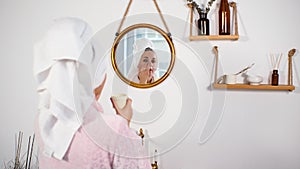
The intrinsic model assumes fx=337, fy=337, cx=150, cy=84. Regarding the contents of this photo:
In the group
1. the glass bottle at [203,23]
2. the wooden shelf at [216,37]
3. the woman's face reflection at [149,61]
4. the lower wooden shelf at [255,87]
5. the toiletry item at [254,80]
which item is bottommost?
the lower wooden shelf at [255,87]

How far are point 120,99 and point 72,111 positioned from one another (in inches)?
30.5

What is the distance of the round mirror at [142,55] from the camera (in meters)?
2.05

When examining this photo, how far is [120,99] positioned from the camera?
2.15m

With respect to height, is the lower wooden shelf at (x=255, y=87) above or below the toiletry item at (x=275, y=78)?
below

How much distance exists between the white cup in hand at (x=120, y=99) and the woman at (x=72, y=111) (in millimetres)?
643

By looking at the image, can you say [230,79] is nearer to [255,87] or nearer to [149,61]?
[255,87]

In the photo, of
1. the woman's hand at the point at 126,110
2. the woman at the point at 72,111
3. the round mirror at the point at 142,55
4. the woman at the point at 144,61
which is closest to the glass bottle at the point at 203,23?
the round mirror at the point at 142,55

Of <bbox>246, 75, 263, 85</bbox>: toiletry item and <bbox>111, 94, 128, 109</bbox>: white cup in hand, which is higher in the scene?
<bbox>246, 75, 263, 85</bbox>: toiletry item

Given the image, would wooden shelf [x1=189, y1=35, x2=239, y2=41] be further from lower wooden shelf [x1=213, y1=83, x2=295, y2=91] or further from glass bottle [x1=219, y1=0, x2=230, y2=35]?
lower wooden shelf [x1=213, y1=83, x2=295, y2=91]

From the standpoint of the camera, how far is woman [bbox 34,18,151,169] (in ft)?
4.41

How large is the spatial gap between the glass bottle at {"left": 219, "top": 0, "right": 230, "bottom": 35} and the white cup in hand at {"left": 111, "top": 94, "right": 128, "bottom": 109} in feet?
2.32

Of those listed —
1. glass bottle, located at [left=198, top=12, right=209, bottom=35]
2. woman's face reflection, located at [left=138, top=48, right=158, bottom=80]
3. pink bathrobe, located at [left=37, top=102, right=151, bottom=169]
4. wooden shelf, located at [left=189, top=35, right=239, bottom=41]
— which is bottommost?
pink bathrobe, located at [left=37, top=102, right=151, bottom=169]

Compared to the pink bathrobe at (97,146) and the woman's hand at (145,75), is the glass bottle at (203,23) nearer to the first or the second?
the woman's hand at (145,75)

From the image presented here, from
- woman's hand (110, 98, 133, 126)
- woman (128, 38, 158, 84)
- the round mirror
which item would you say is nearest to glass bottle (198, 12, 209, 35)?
the round mirror
